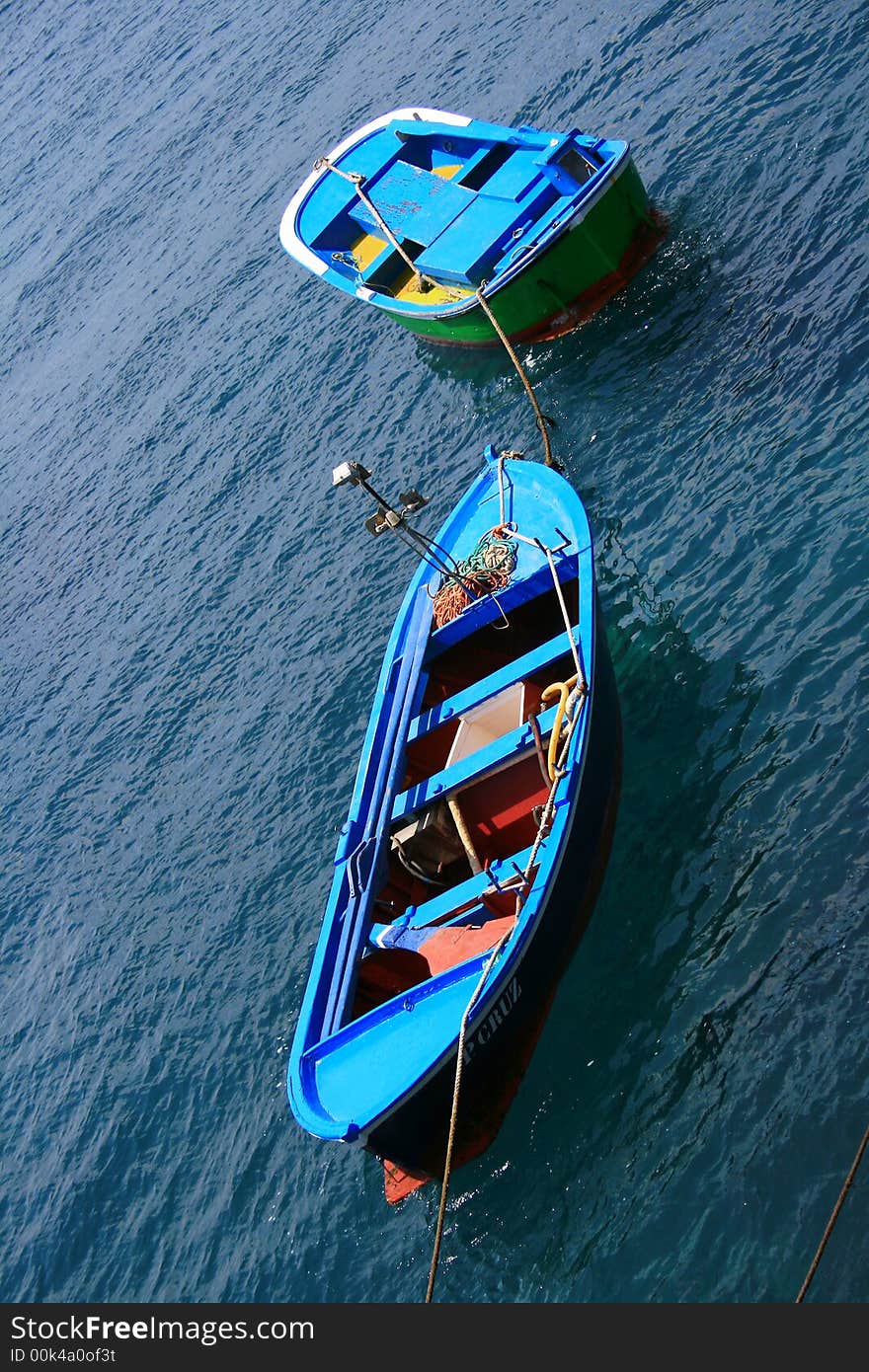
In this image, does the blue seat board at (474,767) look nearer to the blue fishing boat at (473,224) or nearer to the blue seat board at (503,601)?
the blue seat board at (503,601)

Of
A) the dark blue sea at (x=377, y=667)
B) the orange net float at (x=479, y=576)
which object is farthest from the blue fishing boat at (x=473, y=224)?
the orange net float at (x=479, y=576)

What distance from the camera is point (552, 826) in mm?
18016

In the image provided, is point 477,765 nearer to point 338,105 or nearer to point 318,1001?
point 318,1001

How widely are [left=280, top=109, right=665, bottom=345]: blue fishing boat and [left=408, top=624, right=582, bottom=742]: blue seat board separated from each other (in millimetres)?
9826

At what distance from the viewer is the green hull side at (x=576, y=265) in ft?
89.5

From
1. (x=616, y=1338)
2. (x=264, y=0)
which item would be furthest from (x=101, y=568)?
(x=264, y=0)

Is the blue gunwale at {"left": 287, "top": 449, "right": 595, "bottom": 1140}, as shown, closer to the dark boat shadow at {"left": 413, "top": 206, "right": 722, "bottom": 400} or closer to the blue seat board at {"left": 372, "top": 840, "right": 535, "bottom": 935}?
the blue seat board at {"left": 372, "top": 840, "right": 535, "bottom": 935}

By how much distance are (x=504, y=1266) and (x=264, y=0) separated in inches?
1937

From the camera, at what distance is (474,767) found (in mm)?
19766

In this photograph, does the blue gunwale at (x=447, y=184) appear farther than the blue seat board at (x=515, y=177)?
No

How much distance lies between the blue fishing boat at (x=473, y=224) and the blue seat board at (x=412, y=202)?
34mm

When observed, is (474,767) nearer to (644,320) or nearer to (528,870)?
(528,870)

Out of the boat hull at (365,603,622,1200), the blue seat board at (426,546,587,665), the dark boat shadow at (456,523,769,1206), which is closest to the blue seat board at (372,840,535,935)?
the boat hull at (365,603,622,1200)

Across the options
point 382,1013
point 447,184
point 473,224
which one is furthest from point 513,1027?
point 447,184
